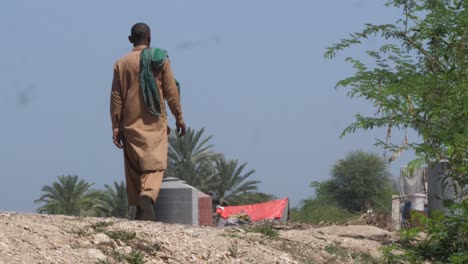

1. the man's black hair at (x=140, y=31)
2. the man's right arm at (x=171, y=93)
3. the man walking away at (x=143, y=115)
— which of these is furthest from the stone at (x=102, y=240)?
the man's black hair at (x=140, y=31)

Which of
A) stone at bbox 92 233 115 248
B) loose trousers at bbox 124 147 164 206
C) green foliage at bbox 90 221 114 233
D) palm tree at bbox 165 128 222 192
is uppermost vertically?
palm tree at bbox 165 128 222 192

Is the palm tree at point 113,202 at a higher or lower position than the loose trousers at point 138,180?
higher

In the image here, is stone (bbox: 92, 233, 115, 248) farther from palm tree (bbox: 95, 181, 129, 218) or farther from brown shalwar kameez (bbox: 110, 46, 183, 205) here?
palm tree (bbox: 95, 181, 129, 218)

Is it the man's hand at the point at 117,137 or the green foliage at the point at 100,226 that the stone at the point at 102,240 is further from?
the man's hand at the point at 117,137

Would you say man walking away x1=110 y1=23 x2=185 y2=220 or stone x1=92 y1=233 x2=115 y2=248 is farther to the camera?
man walking away x1=110 y1=23 x2=185 y2=220

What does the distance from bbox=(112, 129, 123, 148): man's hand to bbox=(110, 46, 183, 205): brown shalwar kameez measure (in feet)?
0.14

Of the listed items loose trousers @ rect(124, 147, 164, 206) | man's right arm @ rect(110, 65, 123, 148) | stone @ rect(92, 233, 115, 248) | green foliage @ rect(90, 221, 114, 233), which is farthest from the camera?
man's right arm @ rect(110, 65, 123, 148)

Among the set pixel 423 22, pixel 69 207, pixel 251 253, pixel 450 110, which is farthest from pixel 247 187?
pixel 251 253

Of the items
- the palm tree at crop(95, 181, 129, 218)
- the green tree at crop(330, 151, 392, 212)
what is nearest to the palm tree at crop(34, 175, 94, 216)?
the palm tree at crop(95, 181, 129, 218)

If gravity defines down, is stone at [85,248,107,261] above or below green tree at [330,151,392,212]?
below

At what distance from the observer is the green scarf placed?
11.8 meters

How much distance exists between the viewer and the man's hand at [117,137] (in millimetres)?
11930

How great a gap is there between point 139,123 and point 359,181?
1674 inches

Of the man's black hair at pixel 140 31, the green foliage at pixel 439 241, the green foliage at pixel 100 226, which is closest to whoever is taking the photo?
the green foliage at pixel 100 226
